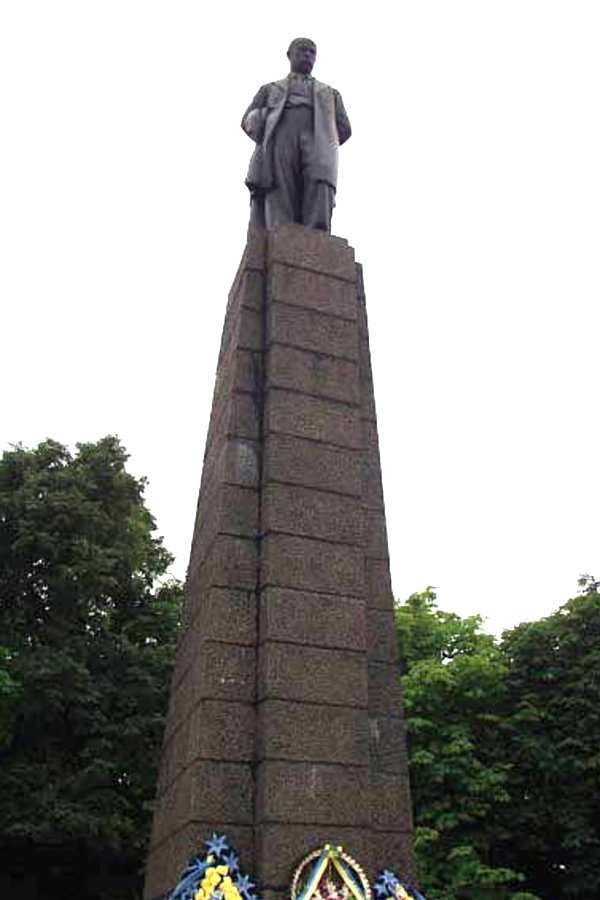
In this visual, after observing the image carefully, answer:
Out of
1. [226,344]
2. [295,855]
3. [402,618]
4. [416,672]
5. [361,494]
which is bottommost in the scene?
[295,855]

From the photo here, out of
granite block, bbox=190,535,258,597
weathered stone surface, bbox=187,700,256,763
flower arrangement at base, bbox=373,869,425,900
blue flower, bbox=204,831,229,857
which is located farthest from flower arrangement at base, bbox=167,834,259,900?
granite block, bbox=190,535,258,597

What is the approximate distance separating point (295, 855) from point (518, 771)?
17.7m

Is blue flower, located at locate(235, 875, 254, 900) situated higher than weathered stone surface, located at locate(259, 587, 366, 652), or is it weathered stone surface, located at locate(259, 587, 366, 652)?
weathered stone surface, located at locate(259, 587, 366, 652)

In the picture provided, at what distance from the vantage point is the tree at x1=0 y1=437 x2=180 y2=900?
61.8 feet

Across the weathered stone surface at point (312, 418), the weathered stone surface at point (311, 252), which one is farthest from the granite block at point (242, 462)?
the weathered stone surface at point (311, 252)

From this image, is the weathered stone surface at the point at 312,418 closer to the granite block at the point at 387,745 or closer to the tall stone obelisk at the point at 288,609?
the tall stone obelisk at the point at 288,609

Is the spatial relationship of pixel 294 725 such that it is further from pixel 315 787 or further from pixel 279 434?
pixel 279 434

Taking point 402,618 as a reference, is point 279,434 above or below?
below

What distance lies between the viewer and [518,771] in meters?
23.1

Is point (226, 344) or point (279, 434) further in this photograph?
point (226, 344)

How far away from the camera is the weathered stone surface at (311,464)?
825 cm

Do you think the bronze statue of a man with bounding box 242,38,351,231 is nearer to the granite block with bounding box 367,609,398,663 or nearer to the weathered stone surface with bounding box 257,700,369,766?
the granite block with bounding box 367,609,398,663

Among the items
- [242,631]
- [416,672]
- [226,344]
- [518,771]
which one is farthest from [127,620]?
[242,631]

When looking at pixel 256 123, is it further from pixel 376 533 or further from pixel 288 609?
pixel 288 609
